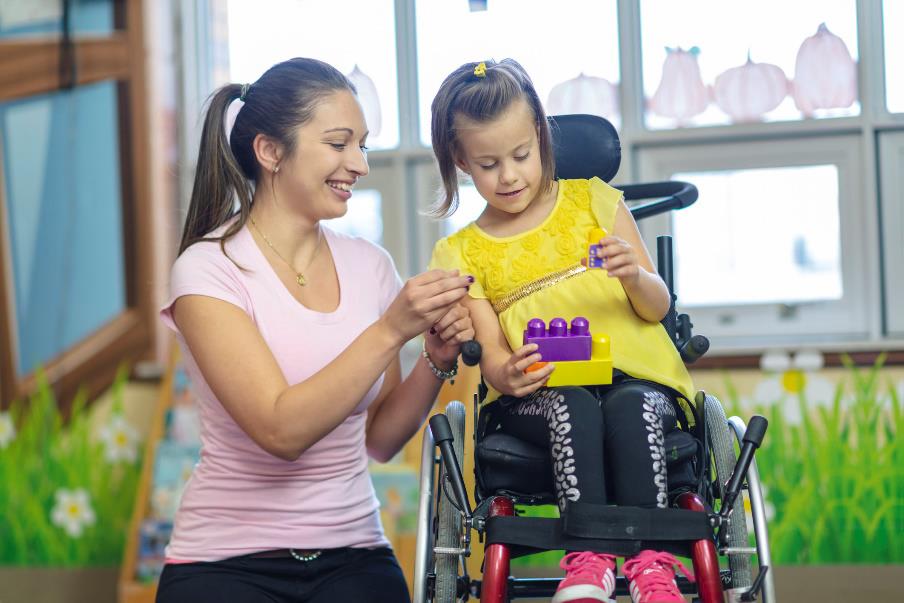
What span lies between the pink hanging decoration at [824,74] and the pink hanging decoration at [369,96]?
4.12 feet

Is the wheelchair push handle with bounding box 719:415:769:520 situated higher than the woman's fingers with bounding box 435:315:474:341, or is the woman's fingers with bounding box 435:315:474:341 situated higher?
the woman's fingers with bounding box 435:315:474:341

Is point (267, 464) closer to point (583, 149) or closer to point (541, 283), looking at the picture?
point (541, 283)

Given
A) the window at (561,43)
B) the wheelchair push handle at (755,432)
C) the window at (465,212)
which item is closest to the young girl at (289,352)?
the wheelchair push handle at (755,432)

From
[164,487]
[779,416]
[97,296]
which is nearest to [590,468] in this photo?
[779,416]

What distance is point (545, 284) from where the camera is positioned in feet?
5.02

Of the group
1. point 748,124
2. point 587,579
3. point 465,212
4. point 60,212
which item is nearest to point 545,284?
point 587,579

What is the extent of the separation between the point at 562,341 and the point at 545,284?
0.78 ft

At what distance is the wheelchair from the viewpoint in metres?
1.23

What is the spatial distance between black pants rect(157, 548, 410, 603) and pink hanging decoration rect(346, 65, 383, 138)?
176 cm

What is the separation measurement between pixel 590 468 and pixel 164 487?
195 cm

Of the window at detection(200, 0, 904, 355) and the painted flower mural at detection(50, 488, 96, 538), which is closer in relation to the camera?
the window at detection(200, 0, 904, 355)

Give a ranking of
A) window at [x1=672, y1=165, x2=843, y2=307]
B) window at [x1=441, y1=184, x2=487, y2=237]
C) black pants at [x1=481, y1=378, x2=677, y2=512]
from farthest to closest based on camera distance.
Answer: window at [x1=672, y1=165, x2=843, y2=307]
window at [x1=441, y1=184, x2=487, y2=237]
black pants at [x1=481, y1=378, x2=677, y2=512]

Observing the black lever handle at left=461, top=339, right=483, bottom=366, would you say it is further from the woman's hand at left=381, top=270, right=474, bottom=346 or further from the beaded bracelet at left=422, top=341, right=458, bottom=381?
the beaded bracelet at left=422, top=341, right=458, bottom=381

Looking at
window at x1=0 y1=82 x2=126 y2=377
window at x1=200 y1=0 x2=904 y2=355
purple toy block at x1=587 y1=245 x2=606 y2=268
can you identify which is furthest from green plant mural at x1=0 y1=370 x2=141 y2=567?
purple toy block at x1=587 y1=245 x2=606 y2=268
